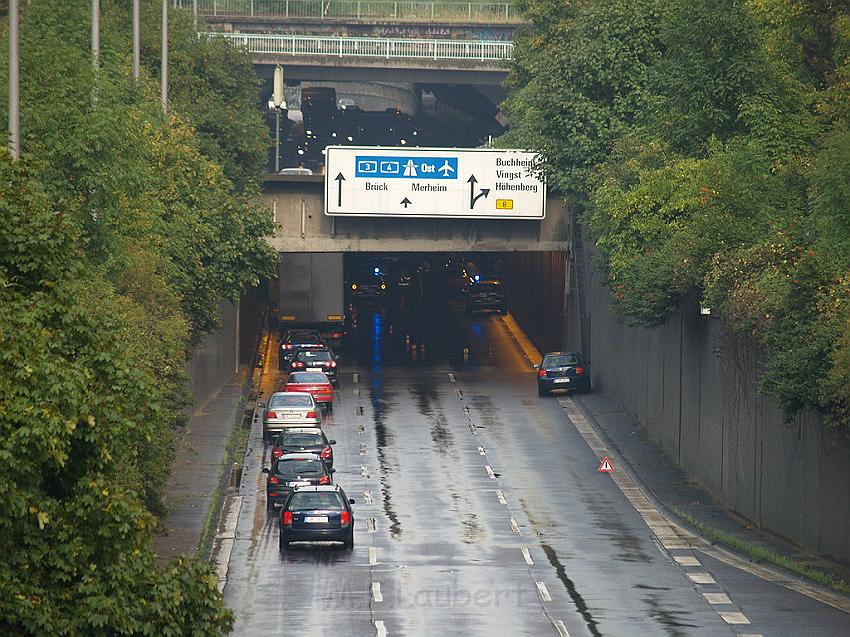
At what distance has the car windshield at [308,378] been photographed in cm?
5872

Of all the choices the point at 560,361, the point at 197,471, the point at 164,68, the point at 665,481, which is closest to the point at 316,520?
the point at 197,471

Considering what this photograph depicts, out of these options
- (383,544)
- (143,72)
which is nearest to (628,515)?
(383,544)

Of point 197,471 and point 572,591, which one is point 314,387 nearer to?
point 197,471

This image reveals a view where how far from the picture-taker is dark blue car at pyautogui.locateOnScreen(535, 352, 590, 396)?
62.2m

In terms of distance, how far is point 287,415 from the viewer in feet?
174

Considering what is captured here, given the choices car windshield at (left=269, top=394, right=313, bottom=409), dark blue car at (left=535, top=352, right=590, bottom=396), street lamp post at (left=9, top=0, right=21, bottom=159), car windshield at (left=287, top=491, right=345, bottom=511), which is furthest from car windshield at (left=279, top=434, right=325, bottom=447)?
street lamp post at (left=9, top=0, right=21, bottom=159)

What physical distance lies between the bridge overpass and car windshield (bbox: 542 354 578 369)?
6529mm

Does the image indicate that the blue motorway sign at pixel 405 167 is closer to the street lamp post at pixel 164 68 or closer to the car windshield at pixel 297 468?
the street lamp post at pixel 164 68

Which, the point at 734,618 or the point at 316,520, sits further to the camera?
the point at 316,520

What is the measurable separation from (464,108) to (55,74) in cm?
9148

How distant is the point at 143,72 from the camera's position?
60812mm

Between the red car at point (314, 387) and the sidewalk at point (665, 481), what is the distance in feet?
29.3

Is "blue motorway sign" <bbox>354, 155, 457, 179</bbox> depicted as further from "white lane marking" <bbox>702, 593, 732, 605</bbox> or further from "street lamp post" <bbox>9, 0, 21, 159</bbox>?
"white lane marking" <bbox>702, 593, 732, 605</bbox>

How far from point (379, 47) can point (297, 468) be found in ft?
194
